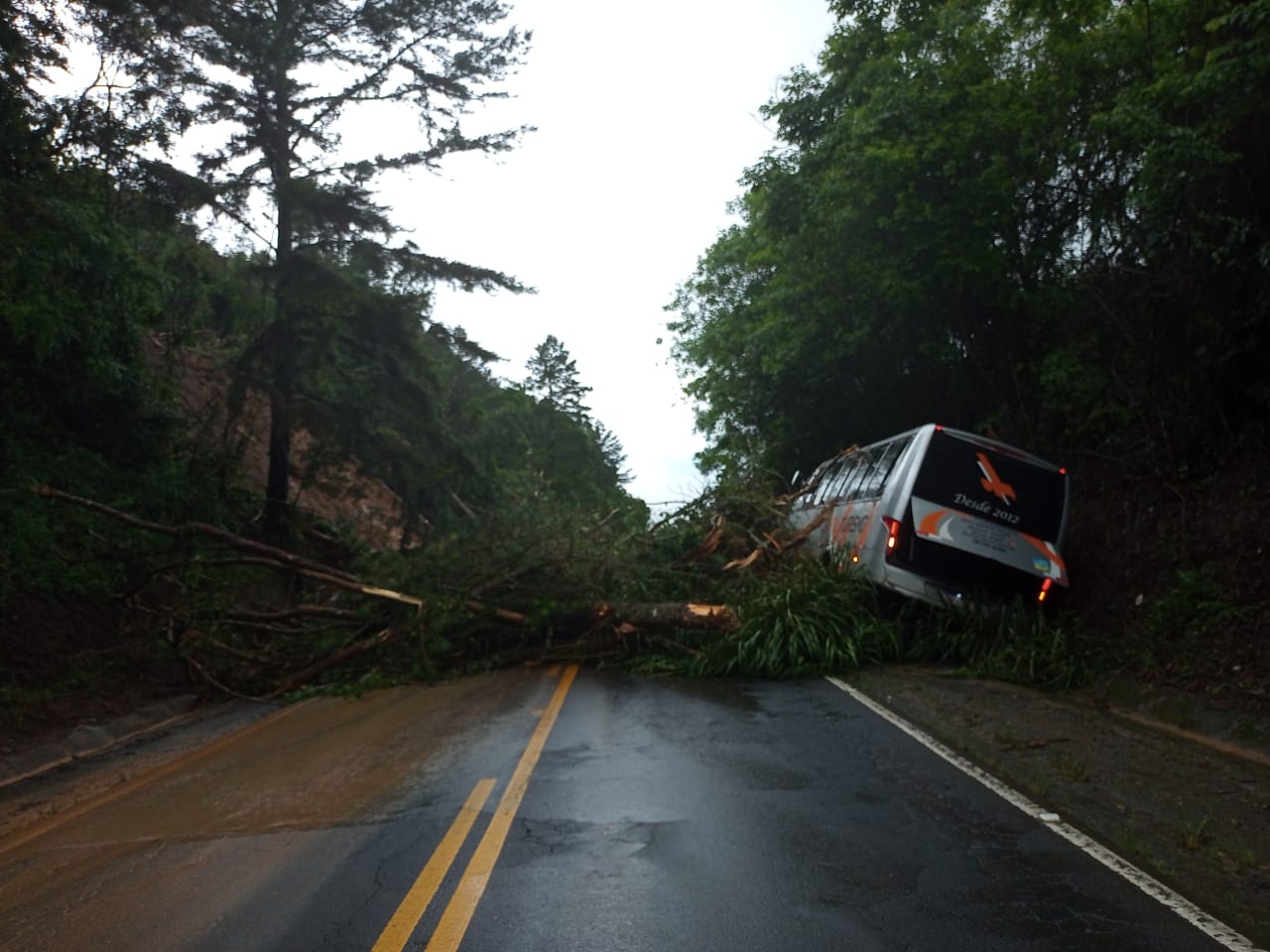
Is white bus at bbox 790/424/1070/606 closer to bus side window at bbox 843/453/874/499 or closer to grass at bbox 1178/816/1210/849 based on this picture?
bus side window at bbox 843/453/874/499

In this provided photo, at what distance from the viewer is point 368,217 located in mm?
22219

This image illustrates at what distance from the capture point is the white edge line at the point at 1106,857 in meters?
4.68

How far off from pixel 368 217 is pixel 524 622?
11.5 meters

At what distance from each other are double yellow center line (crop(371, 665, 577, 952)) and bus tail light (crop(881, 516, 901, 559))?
19.1 feet

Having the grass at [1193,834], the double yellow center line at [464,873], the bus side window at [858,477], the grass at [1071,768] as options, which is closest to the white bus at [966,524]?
the bus side window at [858,477]

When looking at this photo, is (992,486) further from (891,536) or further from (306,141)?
(306,141)

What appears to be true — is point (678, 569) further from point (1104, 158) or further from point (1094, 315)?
point (1104, 158)

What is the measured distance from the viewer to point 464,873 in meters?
5.59

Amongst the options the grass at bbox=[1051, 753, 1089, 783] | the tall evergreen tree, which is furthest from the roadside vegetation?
the tall evergreen tree

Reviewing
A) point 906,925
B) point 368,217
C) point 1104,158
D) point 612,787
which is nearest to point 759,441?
point 368,217

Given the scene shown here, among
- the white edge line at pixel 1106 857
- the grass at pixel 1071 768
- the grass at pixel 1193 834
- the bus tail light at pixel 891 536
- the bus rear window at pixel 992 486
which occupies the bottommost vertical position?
the white edge line at pixel 1106 857

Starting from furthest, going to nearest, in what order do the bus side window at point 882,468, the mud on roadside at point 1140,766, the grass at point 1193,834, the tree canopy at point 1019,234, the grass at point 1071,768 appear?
the bus side window at point 882,468 → the tree canopy at point 1019,234 → the grass at point 1071,768 → the grass at point 1193,834 → the mud on roadside at point 1140,766

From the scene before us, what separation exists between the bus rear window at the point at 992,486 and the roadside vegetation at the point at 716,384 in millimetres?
1087

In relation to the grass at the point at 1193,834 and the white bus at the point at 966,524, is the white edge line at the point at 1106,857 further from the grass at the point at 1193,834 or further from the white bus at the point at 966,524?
the white bus at the point at 966,524
